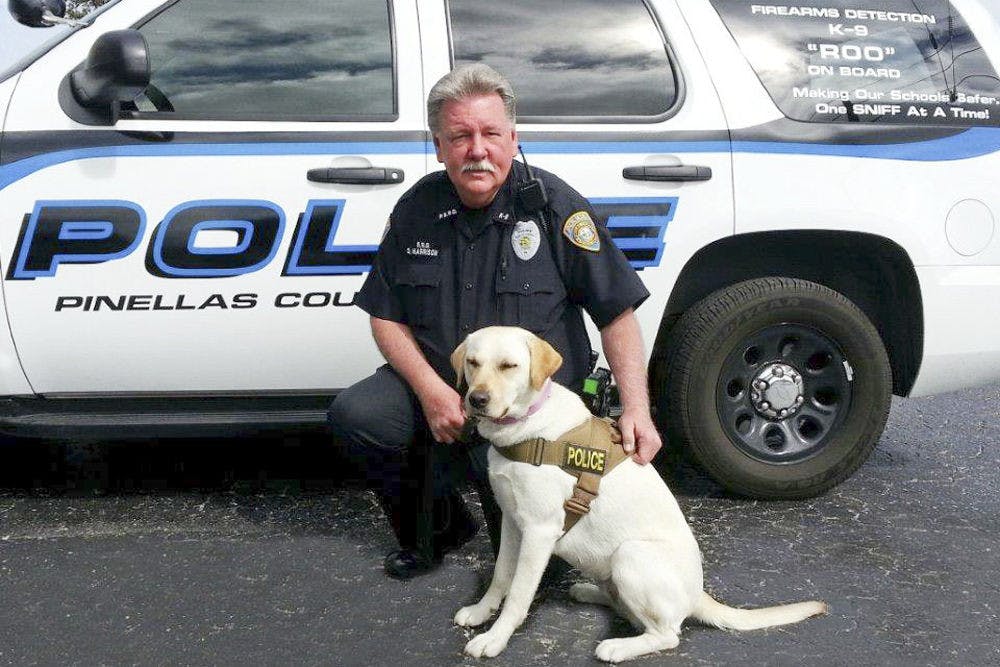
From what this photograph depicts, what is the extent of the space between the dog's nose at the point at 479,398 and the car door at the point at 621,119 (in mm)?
1067

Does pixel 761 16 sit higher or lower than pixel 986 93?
higher

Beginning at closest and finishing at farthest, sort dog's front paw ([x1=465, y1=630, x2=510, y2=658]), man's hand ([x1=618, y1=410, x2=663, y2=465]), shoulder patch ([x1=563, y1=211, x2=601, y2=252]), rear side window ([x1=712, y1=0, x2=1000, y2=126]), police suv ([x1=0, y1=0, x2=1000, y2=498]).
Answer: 1. dog's front paw ([x1=465, y1=630, x2=510, y2=658])
2. man's hand ([x1=618, y1=410, x2=663, y2=465])
3. shoulder patch ([x1=563, y1=211, x2=601, y2=252])
4. police suv ([x1=0, y1=0, x2=1000, y2=498])
5. rear side window ([x1=712, y1=0, x2=1000, y2=126])

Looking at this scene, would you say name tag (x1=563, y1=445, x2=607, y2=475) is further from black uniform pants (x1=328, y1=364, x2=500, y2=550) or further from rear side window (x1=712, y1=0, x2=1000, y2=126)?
rear side window (x1=712, y1=0, x2=1000, y2=126)

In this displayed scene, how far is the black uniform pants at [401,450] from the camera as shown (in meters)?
2.71

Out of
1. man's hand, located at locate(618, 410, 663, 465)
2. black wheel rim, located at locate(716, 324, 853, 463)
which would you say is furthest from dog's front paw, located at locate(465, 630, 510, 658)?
black wheel rim, located at locate(716, 324, 853, 463)

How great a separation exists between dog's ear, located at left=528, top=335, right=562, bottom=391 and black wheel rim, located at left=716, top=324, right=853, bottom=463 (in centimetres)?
119

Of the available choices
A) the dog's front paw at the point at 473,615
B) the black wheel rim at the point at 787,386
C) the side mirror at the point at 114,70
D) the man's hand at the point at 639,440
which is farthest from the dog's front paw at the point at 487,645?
the side mirror at the point at 114,70

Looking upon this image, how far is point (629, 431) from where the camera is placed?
247cm

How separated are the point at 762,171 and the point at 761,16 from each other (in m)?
0.53

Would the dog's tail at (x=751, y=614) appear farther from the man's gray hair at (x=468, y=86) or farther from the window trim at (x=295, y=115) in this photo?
the window trim at (x=295, y=115)

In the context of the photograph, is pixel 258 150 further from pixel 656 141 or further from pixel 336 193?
pixel 656 141

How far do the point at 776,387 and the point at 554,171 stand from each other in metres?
1.03

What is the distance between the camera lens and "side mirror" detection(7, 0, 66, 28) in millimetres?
3250

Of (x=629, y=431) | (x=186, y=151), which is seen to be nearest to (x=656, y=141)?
(x=629, y=431)
